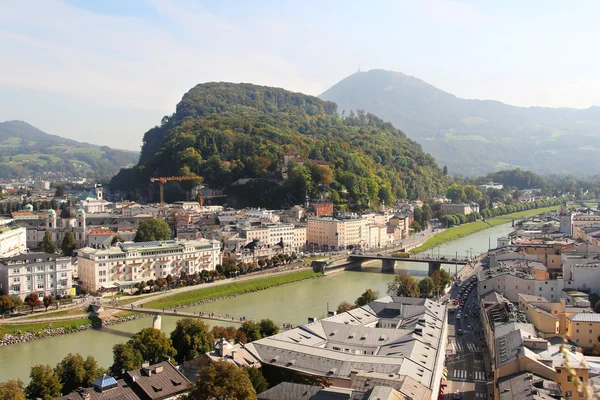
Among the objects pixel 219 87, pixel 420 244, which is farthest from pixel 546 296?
pixel 219 87

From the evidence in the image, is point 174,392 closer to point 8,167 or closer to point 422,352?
point 422,352

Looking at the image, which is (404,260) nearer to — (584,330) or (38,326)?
(584,330)

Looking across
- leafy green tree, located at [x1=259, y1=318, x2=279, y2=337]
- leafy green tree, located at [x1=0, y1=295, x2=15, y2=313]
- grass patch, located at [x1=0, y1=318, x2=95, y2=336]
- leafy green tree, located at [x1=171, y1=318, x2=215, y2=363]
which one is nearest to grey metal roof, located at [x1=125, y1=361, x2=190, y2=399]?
leafy green tree, located at [x1=171, y1=318, x2=215, y2=363]

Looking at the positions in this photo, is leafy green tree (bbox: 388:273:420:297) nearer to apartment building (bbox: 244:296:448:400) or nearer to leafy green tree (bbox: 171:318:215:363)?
apartment building (bbox: 244:296:448:400)

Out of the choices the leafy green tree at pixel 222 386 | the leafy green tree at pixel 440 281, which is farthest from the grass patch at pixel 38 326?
the leafy green tree at pixel 440 281

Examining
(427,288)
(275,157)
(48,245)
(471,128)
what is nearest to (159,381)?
(427,288)
